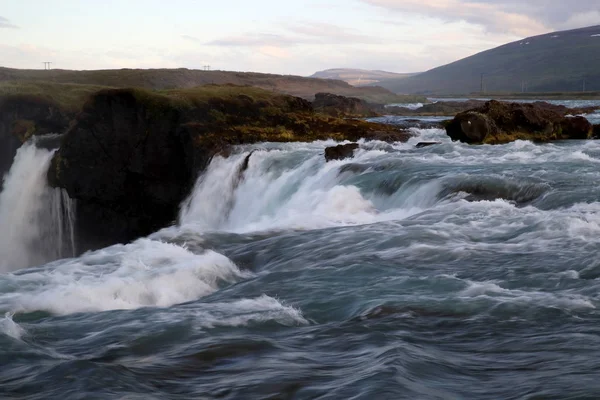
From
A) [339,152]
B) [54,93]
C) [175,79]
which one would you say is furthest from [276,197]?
[175,79]

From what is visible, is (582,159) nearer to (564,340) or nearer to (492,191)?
(492,191)

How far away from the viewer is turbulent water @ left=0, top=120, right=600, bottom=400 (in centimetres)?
746

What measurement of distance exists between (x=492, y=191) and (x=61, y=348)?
12599mm

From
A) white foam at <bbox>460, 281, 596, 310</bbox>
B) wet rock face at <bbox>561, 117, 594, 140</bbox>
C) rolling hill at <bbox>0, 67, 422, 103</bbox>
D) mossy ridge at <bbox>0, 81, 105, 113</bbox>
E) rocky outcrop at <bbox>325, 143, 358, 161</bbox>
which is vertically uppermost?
rolling hill at <bbox>0, 67, 422, 103</bbox>

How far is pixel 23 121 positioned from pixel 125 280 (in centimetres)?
2930

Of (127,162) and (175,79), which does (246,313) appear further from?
(175,79)

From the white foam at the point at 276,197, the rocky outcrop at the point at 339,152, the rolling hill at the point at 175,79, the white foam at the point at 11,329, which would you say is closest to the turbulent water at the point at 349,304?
the white foam at the point at 11,329

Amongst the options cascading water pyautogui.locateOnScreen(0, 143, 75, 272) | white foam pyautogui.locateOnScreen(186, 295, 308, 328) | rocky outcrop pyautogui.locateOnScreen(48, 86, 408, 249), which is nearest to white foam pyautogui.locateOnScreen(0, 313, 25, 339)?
white foam pyautogui.locateOnScreen(186, 295, 308, 328)

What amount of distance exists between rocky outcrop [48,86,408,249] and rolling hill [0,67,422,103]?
36.3 metres

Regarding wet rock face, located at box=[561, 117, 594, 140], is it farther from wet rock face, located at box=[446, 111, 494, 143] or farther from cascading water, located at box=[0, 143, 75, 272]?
cascading water, located at box=[0, 143, 75, 272]

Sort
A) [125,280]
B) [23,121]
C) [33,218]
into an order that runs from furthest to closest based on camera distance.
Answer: [23,121] < [33,218] < [125,280]

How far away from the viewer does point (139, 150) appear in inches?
1266

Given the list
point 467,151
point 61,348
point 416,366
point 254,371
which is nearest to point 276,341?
point 254,371

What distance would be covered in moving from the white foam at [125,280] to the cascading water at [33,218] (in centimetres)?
1935
